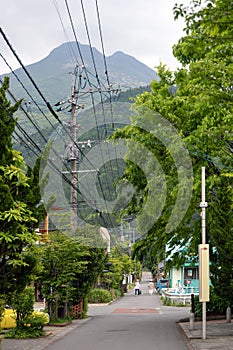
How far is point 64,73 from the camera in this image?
71.2 metres

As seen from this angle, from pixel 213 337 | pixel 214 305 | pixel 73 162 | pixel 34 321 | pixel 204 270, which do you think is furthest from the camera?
pixel 73 162

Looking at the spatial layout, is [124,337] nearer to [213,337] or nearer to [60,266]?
[213,337]

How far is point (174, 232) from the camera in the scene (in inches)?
870

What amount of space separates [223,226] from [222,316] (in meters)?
6.16

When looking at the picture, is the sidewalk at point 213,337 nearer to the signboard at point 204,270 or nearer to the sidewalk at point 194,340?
the sidewalk at point 194,340

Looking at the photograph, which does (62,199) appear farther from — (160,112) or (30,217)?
(30,217)

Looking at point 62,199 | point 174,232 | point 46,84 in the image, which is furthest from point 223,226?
point 46,84

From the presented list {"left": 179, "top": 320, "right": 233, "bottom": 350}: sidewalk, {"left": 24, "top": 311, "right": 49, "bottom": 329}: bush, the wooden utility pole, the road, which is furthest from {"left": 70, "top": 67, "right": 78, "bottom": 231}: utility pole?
{"left": 179, "top": 320, "right": 233, "bottom": 350}: sidewalk

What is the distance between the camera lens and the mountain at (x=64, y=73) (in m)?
46.8

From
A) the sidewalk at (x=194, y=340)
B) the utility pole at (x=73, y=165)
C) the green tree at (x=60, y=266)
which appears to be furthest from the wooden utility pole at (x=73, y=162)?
the sidewalk at (x=194, y=340)

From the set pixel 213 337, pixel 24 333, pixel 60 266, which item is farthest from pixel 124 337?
pixel 60 266

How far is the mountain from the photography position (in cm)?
4684

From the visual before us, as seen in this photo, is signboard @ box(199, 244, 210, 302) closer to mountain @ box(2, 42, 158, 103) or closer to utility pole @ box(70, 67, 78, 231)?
utility pole @ box(70, 67, 78, 231)

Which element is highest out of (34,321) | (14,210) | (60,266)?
(14,210)
